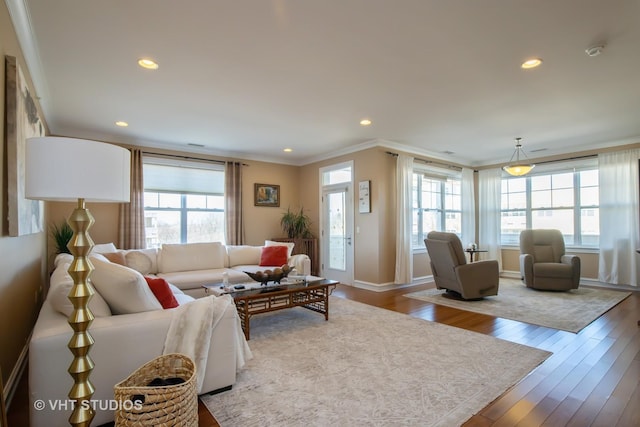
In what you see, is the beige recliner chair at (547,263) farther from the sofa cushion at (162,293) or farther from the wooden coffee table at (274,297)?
the sofa cushion at (162,293)

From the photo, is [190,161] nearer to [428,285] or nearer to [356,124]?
[356,124]

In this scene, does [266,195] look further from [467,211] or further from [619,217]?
[619,217]

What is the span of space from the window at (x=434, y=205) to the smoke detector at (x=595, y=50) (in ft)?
12.6

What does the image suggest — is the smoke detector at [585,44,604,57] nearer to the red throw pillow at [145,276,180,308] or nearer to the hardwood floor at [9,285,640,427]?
the hardwood floor at [9,285,640,427]

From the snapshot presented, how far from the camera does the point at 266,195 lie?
6.95 meters

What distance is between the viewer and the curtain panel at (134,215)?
17.2 ft

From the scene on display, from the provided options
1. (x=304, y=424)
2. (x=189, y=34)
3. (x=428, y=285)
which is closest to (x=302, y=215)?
(x=428, y=285)

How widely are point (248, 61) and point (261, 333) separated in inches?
108

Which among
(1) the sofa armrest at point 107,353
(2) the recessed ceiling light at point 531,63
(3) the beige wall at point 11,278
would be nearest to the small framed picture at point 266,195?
(3) the beige wall at point 11,278

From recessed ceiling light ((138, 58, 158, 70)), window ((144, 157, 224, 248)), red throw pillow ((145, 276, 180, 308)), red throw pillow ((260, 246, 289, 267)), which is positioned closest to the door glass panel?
red throw pillow ((260, 246, 289, 267))

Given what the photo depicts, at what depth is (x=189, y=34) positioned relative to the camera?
2.52m

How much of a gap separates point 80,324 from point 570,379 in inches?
128

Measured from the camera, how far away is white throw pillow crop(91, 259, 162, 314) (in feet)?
6.75

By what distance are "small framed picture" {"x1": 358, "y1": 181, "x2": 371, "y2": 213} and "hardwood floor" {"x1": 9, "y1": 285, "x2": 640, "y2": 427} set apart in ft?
7.42
